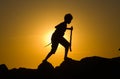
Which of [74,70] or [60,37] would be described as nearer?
[74,70]

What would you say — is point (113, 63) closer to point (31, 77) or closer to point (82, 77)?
point (82, 77)

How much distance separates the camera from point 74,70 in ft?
89.5

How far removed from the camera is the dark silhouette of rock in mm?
26688

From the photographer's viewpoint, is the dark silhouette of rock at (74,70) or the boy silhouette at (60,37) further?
the boy silhouette at (60,37)

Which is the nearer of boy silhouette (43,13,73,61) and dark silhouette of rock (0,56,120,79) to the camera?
dark silhouette of rock (0,56,120,79)

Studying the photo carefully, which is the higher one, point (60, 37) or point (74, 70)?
point (60, 37)

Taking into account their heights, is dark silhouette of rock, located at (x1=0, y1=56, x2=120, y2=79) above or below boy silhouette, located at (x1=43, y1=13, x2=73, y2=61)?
below

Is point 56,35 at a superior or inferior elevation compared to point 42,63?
superior

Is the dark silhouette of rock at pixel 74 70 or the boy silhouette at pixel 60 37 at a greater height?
the boy silhouette at pixel 60 37

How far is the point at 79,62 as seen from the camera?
91.7 ft

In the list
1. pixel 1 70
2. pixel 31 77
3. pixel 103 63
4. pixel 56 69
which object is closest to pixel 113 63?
pixel 103 63

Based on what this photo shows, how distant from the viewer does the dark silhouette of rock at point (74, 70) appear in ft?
87.6

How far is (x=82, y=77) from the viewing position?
1049 inches

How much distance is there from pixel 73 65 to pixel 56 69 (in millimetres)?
1343
